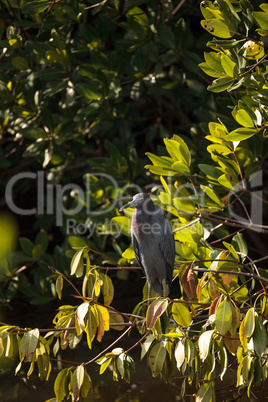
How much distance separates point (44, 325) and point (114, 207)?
1184 millimetres

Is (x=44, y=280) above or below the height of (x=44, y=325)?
above

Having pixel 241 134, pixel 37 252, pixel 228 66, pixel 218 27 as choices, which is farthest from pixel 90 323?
pixel 37 252

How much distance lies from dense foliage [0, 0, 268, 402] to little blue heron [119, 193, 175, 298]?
0.07 m

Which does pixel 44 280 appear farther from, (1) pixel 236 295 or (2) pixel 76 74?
(1) pixel 236 295

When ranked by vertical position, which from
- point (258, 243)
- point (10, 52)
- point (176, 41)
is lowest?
point (258, 243)

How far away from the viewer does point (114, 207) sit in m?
4.04

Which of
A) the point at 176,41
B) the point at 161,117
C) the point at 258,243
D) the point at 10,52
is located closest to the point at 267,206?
the point at 258,243

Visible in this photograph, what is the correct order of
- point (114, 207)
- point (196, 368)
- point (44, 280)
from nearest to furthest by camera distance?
point (196, 368), point (114, 207), point (44, 280)

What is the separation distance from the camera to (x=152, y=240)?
3180mm

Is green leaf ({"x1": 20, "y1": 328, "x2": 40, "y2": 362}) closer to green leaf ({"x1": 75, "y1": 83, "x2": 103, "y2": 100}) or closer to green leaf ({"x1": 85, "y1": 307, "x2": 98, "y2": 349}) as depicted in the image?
green leaf ({"x1": 85, "y1": 307, "x2": 98, "y2": 349})

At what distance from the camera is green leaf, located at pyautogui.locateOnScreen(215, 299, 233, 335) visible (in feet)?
7.32

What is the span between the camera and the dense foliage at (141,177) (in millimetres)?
2451

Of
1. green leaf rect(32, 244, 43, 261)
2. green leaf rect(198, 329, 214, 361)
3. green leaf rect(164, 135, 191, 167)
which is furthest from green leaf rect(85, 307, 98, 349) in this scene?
green leaf rect(32, 244, 43, 261)

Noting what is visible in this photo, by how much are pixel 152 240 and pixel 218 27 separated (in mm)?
1273
